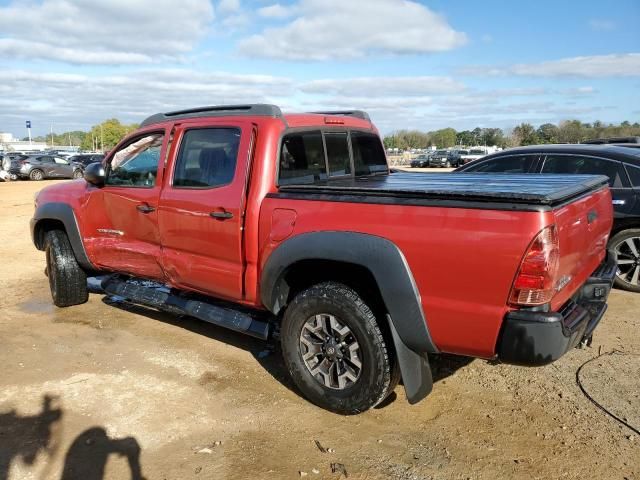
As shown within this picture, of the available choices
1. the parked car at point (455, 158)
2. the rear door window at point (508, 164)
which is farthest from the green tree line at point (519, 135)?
the rear door window at point (508, 164)

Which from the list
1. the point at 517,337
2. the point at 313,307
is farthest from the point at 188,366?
the point at 517,337

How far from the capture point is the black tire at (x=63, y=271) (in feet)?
18.5

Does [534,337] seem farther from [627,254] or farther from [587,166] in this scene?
[587,166]

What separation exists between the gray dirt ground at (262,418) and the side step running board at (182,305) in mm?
406

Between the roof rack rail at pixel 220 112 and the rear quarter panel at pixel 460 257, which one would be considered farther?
the roof rack rail at pixel 220 112

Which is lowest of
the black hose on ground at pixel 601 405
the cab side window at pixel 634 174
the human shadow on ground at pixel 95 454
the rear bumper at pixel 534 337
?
the human shadow on ground at pixel 95 454

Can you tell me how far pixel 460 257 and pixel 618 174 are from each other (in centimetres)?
428

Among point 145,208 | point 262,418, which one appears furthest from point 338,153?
point 262,418

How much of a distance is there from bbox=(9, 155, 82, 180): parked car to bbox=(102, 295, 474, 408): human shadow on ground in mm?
26380

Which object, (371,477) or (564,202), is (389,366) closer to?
(371,477)

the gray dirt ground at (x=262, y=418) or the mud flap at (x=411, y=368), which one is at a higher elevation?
the mud flap at (x=411, y=368)

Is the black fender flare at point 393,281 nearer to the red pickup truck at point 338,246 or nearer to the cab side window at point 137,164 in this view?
the red pickup truck at point 338,246

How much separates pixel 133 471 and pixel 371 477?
131cm

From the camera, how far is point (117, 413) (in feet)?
11.8
